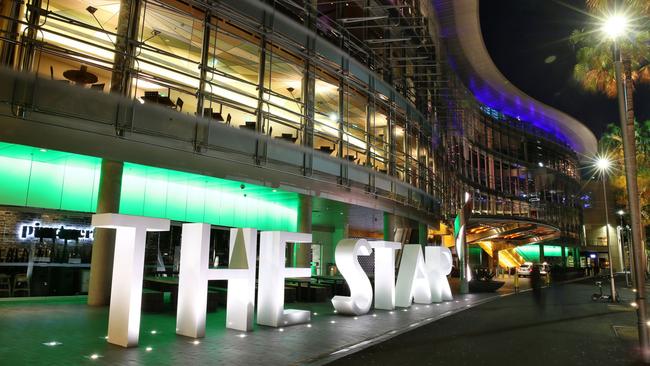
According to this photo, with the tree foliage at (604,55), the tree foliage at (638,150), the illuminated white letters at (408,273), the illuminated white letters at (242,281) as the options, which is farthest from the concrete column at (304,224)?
the tree foliage at (638,150)

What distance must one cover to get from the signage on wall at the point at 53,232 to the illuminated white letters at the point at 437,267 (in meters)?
12.7

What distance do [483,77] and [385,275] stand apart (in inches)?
1396

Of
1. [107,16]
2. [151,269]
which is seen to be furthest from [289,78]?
[151,269]

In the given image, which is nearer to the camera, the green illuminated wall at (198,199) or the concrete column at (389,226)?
the green illuminated wall at (198,199)

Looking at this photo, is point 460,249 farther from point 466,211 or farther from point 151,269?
point 151,269

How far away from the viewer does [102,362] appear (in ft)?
25.9

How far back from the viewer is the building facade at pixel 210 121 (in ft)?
41.4

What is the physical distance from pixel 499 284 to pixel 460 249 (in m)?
3.58

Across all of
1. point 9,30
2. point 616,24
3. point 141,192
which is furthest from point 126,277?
point 616,24

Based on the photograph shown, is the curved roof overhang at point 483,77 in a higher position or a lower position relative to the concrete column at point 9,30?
higher

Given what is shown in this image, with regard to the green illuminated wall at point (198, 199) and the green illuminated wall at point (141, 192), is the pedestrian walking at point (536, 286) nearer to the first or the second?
the green illuminated wall at point (141, 192)

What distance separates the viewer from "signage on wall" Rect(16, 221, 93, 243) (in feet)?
51.0

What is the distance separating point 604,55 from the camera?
872 inches

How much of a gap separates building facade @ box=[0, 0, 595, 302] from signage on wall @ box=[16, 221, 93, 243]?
0.21 ft
